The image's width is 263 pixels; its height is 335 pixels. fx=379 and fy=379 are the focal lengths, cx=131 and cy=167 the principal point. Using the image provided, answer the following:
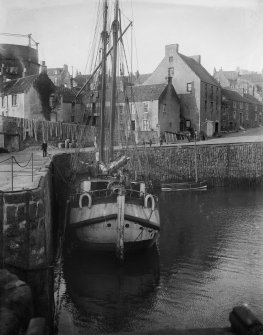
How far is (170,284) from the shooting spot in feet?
49.5

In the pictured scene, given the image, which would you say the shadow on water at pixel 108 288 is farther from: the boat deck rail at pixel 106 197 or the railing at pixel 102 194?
the railing at pixel 102 194

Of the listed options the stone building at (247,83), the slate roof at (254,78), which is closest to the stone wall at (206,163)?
the stone building at (247,83)

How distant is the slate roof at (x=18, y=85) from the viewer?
151 ft

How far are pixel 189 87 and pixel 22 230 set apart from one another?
4790 cm

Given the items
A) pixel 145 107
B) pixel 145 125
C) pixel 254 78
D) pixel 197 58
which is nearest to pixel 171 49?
pixel 197 58

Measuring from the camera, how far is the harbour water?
39.3ft

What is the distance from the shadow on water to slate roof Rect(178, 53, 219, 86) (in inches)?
1648

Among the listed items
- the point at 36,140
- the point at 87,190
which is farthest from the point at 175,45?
the point at 87,190

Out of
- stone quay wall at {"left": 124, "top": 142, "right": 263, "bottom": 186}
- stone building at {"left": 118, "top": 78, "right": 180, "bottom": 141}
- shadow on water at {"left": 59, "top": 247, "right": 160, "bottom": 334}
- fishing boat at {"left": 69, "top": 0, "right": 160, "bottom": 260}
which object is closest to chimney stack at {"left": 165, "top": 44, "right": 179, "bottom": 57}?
stone building at {"left": 118, "top": 78, "right": 180, "bottom": 141}

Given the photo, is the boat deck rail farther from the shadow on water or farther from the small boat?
the small boat

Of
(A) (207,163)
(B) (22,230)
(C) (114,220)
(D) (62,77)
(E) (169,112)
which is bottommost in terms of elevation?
(C) (114,220)

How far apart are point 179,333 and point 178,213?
2285cm

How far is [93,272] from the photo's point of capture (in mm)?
16047

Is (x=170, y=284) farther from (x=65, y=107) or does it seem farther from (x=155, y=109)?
(x=65, y=107)
